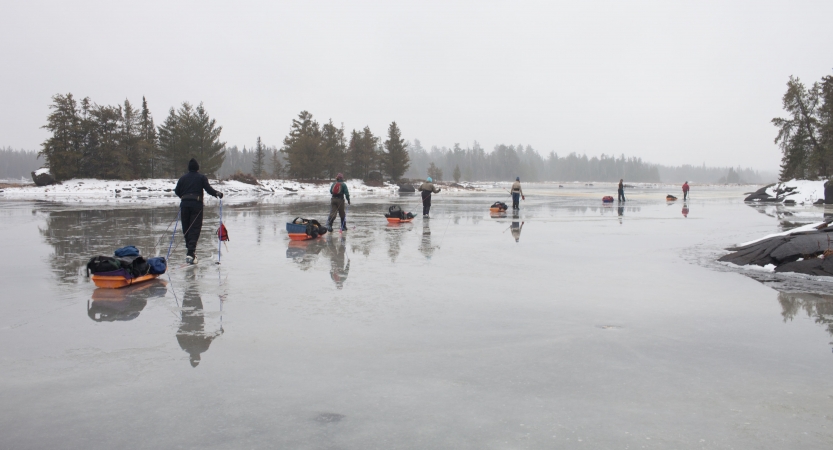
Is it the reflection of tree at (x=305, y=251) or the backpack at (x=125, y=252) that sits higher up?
the backpack at (x=125, y=252)

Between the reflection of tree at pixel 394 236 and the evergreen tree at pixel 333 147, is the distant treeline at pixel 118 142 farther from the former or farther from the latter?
the reflection of tree at pixel 394 236

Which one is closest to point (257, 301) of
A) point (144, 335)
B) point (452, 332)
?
point (144, 335)

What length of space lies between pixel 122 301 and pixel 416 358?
15.8ft

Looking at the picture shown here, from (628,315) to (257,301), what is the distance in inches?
199

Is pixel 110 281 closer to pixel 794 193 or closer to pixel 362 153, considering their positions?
pixel 794 193

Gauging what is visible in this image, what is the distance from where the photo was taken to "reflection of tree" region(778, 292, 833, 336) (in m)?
6.40

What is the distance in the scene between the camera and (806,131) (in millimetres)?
→ 51625

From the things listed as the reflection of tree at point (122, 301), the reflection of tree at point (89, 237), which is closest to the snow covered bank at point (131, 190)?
the reflection of tree at point (89, 237)

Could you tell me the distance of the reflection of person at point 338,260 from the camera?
8898 mm

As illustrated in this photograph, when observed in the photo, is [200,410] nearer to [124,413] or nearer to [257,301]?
[124,413]

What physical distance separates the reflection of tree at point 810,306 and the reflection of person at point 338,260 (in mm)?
6426

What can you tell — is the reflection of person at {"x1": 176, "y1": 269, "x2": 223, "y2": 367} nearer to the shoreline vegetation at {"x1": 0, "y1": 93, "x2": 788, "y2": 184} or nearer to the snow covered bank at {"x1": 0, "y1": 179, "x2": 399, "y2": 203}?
the snow covered bank at {"x1": 0, "y1": 179, "x2": 399, "y2": 203}

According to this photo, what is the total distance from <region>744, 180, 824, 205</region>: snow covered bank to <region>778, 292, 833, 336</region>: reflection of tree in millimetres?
39004

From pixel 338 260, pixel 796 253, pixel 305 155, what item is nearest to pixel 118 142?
pixel 305 155
